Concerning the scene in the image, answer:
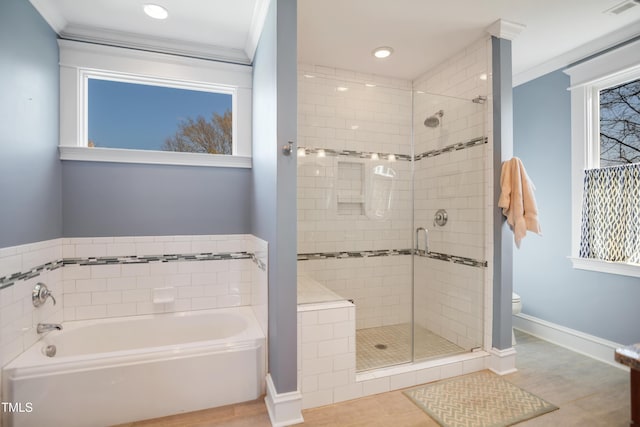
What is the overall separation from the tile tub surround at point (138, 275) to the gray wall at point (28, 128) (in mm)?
200

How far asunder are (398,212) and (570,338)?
199cm

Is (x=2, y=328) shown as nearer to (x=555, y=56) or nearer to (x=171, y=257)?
(x=171, y=257)

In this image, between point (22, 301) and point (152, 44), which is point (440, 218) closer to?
point (152, 44)

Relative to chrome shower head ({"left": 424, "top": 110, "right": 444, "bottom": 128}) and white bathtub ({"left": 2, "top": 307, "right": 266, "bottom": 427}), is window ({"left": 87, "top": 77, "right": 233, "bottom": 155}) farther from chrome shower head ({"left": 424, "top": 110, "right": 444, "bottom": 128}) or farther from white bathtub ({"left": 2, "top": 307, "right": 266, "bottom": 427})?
chrome shower head ({"left": 424, "top": 110, "right": 444, "bottom": 128})

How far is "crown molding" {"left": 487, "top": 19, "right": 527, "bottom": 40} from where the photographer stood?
2.43 meters

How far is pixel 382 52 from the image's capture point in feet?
9.61

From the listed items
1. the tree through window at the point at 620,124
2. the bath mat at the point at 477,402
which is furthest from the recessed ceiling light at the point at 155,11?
the tree through window at the point at 620,124

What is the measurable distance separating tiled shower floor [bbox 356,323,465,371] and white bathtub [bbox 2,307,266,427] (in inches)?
34.3

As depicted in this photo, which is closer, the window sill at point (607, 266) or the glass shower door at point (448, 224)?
the window sill at point (607, 266)

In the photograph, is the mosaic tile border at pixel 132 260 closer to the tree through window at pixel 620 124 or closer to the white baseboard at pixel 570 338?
the white baseboard at pixel 570 338

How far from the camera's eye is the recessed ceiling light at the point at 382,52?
2.86 metres

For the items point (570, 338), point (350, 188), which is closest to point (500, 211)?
point (350, 188)

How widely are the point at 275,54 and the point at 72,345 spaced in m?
2.54

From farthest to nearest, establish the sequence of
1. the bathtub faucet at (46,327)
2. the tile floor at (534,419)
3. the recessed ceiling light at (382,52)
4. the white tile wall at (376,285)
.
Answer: the white tile wall at (376,285) → the recessed ceiling light at (382,52) → the bathtub faucet at (46,327) → the tile floor at (534,419)
